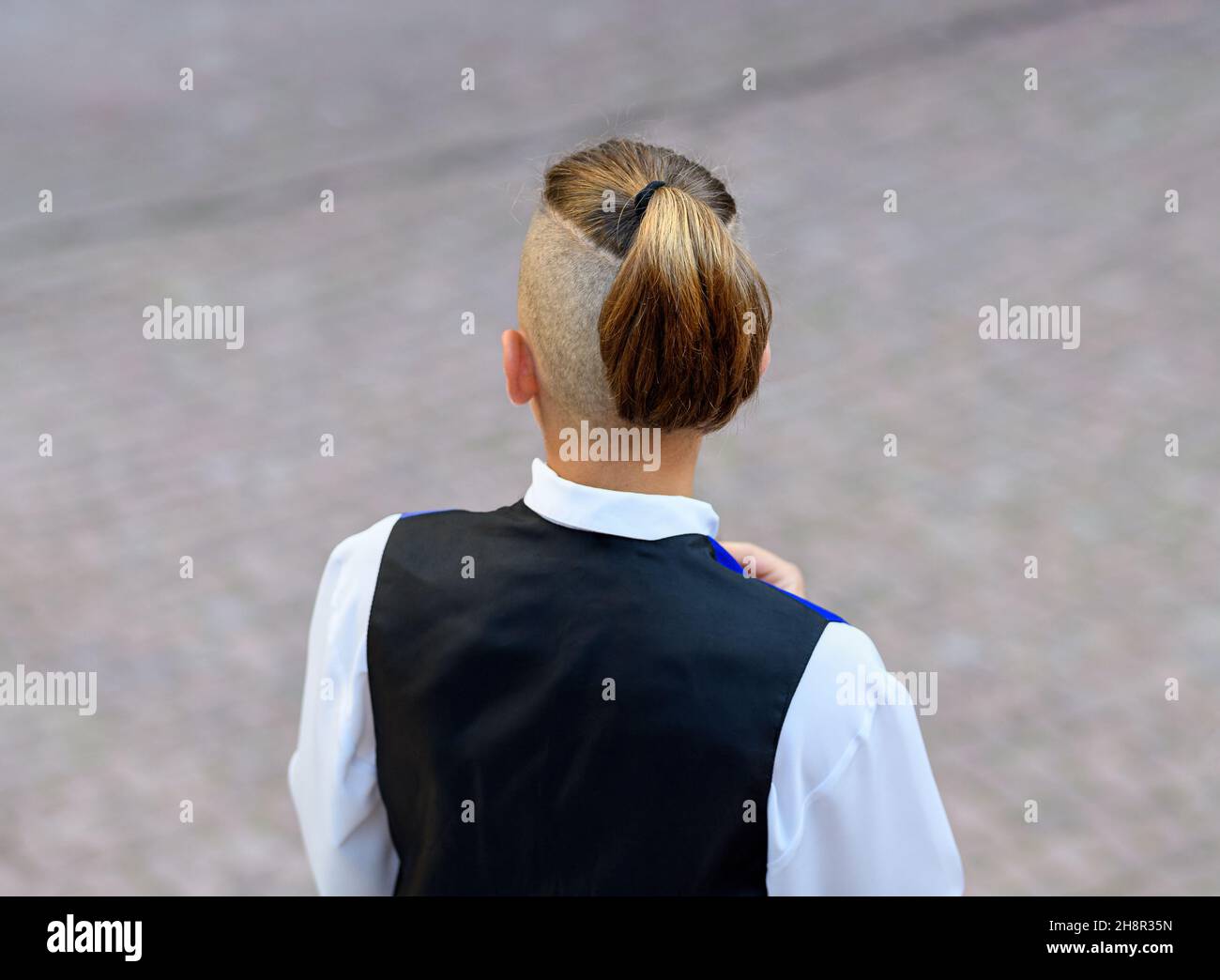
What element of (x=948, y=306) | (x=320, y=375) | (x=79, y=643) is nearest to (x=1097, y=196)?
(x=948, y=306)

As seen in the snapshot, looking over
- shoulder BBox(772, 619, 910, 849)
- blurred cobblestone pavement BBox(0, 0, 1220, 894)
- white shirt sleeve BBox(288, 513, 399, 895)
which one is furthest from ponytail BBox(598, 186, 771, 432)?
blurred cobblestone pavement BBox(0, 0, 1220, 894)

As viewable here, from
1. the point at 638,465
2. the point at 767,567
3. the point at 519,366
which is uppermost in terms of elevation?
the point at 519,366

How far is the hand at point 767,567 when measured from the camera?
1744 millimetres

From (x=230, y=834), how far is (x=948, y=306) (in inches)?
152

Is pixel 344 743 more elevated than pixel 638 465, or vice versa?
pixel 638 465

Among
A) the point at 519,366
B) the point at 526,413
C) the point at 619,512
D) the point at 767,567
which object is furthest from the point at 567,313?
the point at 526,413

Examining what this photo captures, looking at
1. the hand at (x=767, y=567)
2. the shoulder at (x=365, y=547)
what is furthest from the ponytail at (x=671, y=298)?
the shoulder at (x=365, y=547)

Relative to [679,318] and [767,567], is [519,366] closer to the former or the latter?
[679,318]

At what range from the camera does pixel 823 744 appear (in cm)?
143

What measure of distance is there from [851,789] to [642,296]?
60cm

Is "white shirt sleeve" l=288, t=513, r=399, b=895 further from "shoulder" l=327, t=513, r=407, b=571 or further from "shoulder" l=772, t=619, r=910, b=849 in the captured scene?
"shoulder" l=772, t=619, r=910, b=849

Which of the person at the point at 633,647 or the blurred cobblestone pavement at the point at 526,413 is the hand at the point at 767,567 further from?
the blurred cobblestone pavement at the point at 526,413

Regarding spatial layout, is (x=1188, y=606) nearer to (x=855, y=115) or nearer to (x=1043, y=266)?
(x=1043, y=266)

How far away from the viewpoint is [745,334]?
4.81 ft
